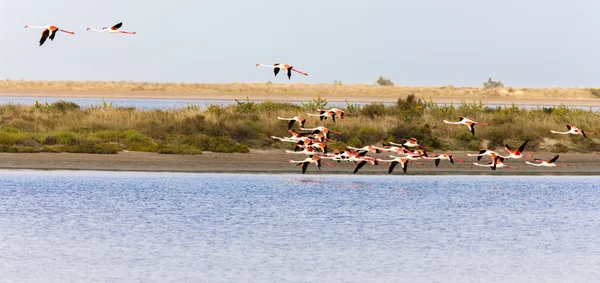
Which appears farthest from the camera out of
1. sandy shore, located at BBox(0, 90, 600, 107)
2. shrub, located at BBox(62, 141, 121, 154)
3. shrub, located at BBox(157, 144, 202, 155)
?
sandy shore, located at BBox(0, 90, 600, 107)

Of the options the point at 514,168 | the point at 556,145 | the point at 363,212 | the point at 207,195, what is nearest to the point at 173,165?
the point at 207,195

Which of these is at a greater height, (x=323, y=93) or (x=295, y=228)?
(x=323, y=93)

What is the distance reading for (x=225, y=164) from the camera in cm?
3603

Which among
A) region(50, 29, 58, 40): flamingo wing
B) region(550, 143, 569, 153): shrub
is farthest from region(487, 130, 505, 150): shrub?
region(50, 29, 58, 40): flamingo wing

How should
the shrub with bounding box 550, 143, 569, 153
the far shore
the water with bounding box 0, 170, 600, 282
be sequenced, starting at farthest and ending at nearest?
1. the far shore
2. the shrub with bounding box 550, 143, 569, 153
3. the water with bounding box 0, 170, 600, 282

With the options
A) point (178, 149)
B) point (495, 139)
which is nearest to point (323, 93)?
point (495, 139)

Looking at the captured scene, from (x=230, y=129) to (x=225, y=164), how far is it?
365 centimetres

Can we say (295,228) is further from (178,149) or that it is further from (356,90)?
(356,90)

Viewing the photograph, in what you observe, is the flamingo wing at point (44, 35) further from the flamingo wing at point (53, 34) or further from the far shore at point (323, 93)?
the far shore at point (323, 93)

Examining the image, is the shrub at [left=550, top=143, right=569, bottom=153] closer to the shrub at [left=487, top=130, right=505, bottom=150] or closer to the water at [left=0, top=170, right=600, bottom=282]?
the shrub at [left=487, top=130, right=505, bottom=150]

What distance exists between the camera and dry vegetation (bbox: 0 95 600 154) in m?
37.6

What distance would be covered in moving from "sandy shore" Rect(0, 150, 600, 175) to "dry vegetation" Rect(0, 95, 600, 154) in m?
0.75

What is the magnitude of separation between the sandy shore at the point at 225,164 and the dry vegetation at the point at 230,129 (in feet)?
2.46

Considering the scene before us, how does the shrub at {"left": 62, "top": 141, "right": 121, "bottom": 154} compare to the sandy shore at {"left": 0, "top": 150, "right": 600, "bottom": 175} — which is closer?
the sandy shore at {"left": 0, "top": 150, "right": 600, "bottom": 175}
